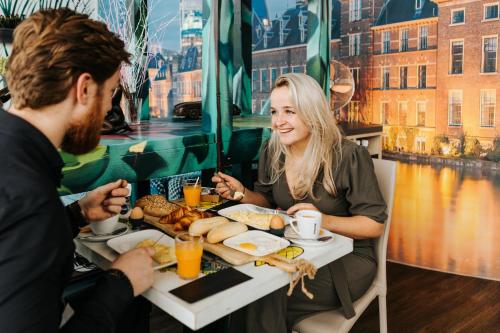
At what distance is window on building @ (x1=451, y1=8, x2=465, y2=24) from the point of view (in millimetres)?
3949

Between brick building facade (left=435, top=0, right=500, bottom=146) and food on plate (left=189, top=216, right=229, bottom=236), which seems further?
brick building facade (left=435, top=0, right=500, bottom=146)

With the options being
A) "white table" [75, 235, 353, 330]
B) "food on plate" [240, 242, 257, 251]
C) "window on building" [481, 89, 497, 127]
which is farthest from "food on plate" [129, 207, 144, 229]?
"window on building" [481, 89, 497, 127]

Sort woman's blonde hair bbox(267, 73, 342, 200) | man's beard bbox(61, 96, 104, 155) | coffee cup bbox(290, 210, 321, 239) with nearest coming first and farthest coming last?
1. man's beard bbox(61, 96, 104, 155)
2. coffee cup bbox(290, 210, 321, 239)
3. woman's blonde hair bbox(267, 73, 342, 200)

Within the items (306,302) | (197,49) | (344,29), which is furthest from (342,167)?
(344,29)

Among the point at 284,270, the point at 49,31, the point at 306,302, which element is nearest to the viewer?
the point at 49,31

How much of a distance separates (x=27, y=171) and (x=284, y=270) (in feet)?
2.35

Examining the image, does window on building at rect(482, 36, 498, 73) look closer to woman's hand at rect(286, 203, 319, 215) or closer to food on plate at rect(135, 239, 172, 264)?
woman's hand at rect(286, 203, 319, 215)

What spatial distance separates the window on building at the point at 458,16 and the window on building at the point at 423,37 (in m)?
0.22

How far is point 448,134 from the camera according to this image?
13.6 ft

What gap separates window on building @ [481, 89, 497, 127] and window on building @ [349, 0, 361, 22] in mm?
1362

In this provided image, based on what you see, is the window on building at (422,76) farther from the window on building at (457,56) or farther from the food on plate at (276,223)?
the food on plate at (276,223)

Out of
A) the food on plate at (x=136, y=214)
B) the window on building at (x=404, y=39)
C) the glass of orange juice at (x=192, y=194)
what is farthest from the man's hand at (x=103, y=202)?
the window on building at (x=404, y=39)

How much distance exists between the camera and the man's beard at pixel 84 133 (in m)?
1.14

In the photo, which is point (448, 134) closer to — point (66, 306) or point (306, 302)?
point (306, 302)
